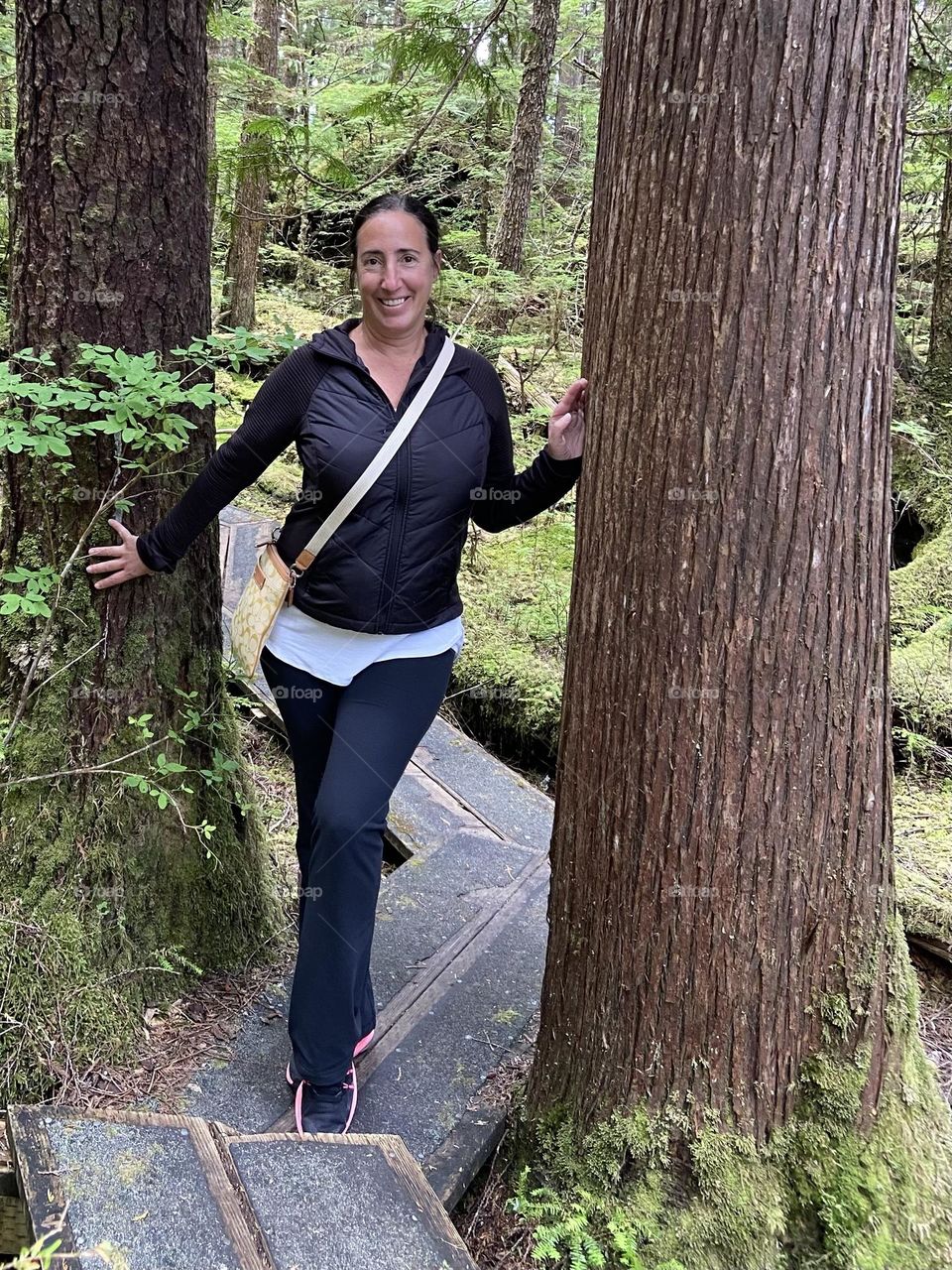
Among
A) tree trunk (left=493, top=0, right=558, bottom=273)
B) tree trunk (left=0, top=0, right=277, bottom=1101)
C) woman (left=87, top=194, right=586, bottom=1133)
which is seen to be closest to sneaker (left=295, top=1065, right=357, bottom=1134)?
woman (left=87, top=194, right=586, bottom=1133)

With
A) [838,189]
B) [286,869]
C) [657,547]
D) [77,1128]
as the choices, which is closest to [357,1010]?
[77,1128]

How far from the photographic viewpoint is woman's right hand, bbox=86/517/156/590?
278 centimetres

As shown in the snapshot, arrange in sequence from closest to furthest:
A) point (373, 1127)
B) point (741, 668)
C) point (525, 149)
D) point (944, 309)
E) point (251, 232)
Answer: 1. point (741, 668)
2. point (373, 1127)
3. point (944, 309)
4. point (525, 149)
5. point (251, 232)

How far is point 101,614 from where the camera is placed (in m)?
2.89

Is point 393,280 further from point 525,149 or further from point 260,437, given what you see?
point 525,149

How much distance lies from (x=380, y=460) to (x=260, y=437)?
352 mm

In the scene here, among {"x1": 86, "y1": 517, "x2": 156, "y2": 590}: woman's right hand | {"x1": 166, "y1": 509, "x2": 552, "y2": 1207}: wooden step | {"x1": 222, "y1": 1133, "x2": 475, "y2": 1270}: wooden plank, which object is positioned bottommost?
{"x1": 166, "y1": 509, "x2": 552, "y2": 1207}: wooden step

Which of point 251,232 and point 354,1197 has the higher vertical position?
point 251,232

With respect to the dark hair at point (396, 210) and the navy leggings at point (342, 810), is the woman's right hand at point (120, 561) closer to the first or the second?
the navy leggings at point (342, 810)

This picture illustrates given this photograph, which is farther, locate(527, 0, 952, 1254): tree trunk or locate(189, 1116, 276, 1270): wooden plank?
locate(189, 1116, 276, 1270): wooden plank

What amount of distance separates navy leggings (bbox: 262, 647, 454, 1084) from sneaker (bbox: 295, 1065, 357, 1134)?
5 centimetres

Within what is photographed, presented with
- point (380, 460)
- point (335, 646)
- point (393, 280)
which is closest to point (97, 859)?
point (335, 646)

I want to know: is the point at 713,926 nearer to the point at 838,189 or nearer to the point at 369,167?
the point at 838,189

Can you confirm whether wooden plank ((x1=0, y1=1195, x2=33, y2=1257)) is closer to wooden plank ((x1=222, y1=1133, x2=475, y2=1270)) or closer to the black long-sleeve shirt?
wooden plank ((x1=222, y1=1133, x2=475, y2=1270))
